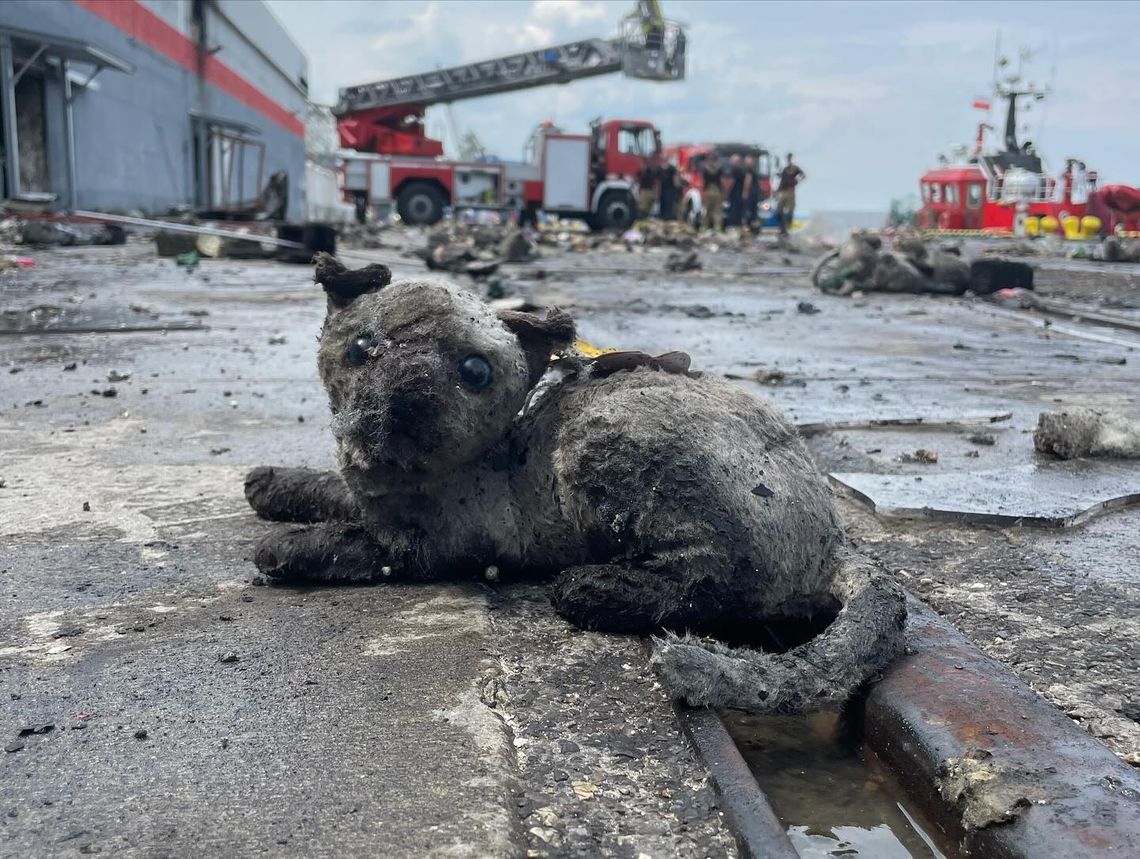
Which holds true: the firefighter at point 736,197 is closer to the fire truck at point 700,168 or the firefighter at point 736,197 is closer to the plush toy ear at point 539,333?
the fire truck at point 700,168

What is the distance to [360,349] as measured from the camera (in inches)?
96.6

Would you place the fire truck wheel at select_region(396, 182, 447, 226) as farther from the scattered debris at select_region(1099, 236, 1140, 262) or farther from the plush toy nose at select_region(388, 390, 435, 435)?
the plush toy nose at select_region(388, 390, 435, 435)

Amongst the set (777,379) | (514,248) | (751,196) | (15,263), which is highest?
(751,196)

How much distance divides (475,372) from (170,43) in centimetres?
2712

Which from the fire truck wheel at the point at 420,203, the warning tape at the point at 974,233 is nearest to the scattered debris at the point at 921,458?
the fire truck wheel at the point at 420,203

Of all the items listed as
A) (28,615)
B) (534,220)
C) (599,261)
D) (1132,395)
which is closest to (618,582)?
(28,615)

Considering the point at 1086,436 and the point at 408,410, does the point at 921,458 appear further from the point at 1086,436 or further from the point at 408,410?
the point at 408,410

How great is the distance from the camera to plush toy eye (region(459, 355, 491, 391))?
7.80ft

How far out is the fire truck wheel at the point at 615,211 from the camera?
30.4m

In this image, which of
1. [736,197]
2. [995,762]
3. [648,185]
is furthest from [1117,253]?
[995,762]

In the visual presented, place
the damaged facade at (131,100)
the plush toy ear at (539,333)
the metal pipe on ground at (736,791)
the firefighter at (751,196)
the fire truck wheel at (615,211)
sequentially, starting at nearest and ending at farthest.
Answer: the metal pipe on ground at (736,791) < the plush toy ear at (539,333) < the damaged facade at (131,100) < the fire truck wheel at (615,211) < the firefighter at (751,196)

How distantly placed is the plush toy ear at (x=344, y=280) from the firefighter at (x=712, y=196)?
2863 cm

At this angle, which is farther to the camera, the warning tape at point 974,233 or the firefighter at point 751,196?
the warning tape at point 974,233

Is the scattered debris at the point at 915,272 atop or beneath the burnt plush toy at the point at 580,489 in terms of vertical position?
atop
